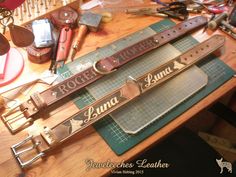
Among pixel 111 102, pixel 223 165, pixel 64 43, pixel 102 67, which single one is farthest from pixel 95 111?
pixel 223 165

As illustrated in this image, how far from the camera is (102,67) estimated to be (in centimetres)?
86

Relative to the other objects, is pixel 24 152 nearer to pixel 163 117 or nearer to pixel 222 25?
pixel 163 117

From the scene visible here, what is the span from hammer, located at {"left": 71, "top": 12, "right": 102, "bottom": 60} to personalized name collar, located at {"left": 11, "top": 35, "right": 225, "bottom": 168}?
0.78ft

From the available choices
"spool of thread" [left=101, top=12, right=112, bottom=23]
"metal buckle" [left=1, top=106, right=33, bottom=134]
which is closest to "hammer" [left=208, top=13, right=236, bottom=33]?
"spool of thread" [left=101, top=12, right=112, bottom=23]

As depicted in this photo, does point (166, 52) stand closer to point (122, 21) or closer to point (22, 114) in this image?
point (122, 21)

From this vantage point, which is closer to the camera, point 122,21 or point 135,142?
point 135,142

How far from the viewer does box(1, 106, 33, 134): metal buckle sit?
738 mm

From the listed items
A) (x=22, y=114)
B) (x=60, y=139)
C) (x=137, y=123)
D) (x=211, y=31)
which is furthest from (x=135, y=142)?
(x=211, y=31)

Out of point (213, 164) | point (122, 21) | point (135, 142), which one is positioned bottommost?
point (213, 164)

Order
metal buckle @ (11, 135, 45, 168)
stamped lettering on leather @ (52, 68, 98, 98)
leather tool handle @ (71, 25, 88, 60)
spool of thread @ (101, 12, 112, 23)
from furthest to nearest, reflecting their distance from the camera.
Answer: spool of thread @ (101, 12, 112, 23) → leather tool handle @ (71, 25, 88, 60) → stamped lettering on leather @ (52, 68, 98, 98) → metal buckle @ (11, 135, 45, 168)

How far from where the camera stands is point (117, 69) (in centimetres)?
88

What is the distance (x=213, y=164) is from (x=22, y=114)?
0.62 meters

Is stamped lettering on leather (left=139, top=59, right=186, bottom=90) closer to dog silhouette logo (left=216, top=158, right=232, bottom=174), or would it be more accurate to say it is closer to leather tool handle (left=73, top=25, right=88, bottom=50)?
leather tool handle (left=73, top=25, right=88, bottom=50)

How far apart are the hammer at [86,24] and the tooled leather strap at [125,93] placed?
0.24 metres
